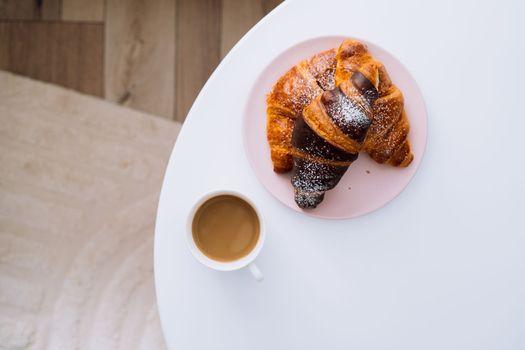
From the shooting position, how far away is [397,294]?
2.99 feet

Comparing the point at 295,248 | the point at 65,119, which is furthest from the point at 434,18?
the point at 65,119

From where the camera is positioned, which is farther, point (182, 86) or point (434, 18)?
point (182, 86)

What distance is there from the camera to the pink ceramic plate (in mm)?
864

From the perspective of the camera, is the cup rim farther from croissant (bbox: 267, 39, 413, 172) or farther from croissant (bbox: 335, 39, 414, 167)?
croissant (bbox: 335, 39, 414, 167)

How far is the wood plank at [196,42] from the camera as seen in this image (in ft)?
4.90

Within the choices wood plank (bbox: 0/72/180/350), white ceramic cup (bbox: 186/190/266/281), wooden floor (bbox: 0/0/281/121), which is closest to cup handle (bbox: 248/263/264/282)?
white ceramic cup (bbox: 186/190/266/281)

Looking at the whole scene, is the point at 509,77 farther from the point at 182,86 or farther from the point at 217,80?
the point at 182,86

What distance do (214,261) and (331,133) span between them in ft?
0.96

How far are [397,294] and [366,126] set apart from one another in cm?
33

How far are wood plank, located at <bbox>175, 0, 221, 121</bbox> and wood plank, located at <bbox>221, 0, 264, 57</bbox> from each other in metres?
0.02

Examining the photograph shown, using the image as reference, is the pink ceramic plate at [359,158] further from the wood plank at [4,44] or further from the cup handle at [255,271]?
the wood plank at [4,44]

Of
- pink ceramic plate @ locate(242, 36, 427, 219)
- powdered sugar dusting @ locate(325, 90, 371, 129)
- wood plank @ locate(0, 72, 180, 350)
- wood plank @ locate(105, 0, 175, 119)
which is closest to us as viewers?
powdered sugar dusting @ locate(325, 90, 371, 129)

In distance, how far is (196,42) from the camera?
150 cm

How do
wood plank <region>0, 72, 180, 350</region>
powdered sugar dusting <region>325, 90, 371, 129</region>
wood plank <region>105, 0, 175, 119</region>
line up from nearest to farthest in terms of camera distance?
powdered sugar dusting <region>325, 90, 371, 129</region>, wood plank <region>0, 72, 180, 350</region>, wood plank <region>105, 0, 175, 119</region>
